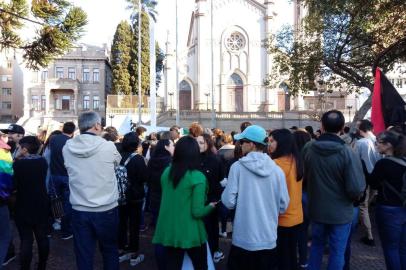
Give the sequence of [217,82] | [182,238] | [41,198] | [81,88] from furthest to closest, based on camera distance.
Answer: [81,88] → [217,82] → [41,198] → [182,238]

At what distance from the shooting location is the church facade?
46.6m

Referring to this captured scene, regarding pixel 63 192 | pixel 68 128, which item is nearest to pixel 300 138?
pixel 68 128

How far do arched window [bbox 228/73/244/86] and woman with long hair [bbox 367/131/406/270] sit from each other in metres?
43.1

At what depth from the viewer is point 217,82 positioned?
47.1 meters

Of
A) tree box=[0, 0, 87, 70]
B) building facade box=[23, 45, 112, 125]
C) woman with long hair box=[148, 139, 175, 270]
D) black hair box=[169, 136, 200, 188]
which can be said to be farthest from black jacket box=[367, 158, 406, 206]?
building facade box=[23, 45, 112, 125]

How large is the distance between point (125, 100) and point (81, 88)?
11.6 m

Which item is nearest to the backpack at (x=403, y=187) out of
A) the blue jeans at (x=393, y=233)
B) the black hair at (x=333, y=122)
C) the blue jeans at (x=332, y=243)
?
the blue jeans at (x=393, y=233)

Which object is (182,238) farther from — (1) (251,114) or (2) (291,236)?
(1) (251,114)

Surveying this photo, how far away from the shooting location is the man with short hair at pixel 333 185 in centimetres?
440

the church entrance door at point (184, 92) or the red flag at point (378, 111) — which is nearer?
the red flag at point (378, 111)

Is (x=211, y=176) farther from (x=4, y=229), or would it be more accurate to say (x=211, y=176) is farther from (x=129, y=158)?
(x=4, y=229)

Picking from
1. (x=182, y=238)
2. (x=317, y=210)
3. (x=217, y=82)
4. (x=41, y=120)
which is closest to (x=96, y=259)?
(x=182, y=238)

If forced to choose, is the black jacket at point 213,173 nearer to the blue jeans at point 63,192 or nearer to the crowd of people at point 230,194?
the crowd of people at point 230,194

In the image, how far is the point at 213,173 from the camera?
5.77m
